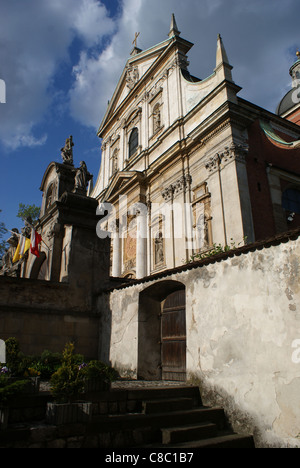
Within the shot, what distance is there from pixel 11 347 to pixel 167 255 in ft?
39.7

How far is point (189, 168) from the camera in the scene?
1738 cm

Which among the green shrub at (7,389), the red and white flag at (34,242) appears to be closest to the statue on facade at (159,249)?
the red and white flag at (34,242)

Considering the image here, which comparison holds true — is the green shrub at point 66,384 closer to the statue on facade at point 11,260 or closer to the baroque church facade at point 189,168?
the baroque church facade at point 189,168

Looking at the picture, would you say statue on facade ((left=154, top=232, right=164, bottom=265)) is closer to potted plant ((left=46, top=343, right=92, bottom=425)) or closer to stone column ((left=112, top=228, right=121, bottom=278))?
stone column ((left=112, top=228, right=121, bottom=278))

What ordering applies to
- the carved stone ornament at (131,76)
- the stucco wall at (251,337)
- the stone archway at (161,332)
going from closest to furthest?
1. the stucco wall at (251,337)
2. the stone archway at (161,332)
3. the carved stone ornament at (131,76)

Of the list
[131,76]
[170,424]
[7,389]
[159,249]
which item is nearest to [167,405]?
[170,424]

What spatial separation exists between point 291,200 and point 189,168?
5.16 metres

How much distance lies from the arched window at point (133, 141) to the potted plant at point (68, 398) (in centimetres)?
2087

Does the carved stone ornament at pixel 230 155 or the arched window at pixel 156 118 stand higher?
the arched window at pixel 156 118

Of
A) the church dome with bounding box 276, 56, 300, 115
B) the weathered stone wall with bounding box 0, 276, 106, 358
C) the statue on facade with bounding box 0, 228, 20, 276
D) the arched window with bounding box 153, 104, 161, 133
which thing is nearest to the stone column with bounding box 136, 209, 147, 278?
the arched window with bounding box 153, 104, 161, 133

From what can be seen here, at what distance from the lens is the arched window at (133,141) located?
24.1m

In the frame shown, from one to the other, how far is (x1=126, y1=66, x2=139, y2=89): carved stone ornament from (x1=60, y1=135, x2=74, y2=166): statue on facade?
44.1 feet

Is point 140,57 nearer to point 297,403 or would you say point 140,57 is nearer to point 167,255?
point 167,255
